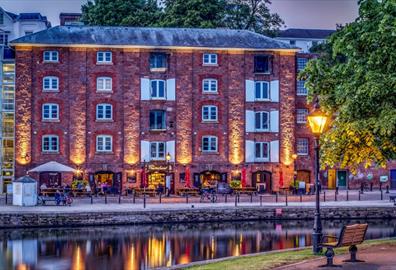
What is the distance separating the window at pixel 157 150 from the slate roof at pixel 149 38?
8.70 m

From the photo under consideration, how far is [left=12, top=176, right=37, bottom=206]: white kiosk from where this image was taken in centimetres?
4781

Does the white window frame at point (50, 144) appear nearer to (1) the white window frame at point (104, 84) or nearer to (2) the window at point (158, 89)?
(1) the white window frame at point (104, 84)

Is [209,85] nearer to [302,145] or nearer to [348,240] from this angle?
[302,145]

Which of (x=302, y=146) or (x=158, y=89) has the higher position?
(x=158, y=89)

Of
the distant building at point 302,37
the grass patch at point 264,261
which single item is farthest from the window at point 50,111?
the distant building at point 302,37

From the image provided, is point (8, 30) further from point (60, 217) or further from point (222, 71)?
point (60, 217)

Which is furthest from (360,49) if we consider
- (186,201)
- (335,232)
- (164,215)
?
(186,201)

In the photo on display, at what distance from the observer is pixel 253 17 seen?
290ft

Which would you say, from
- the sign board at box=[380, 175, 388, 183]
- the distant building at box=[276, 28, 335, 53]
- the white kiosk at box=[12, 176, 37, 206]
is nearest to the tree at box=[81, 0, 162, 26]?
the sign board at box=[380, 175, 388, 183]

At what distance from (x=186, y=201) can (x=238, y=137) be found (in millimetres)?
15511

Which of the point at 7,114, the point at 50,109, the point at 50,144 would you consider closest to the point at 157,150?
the point at 50,144

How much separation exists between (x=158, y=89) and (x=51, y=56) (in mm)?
9729

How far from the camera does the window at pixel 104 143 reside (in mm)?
63281

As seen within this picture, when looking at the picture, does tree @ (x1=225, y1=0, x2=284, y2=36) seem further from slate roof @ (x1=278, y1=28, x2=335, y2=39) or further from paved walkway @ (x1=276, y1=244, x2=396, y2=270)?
paved walkway @ (x1=276, y1=244, x2=396, y2=270)
